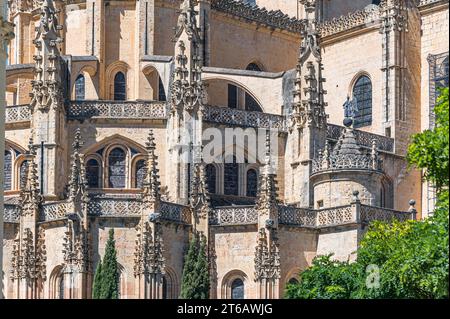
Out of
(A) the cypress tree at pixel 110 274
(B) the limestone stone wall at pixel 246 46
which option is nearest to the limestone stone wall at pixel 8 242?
(A) the cypress tree at pixel 110 274

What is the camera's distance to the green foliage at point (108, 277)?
2440 inches

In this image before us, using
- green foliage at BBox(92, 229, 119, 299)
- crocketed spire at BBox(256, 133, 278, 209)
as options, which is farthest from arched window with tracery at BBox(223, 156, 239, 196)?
green foliage at BBox(92, 229, 119, 299)

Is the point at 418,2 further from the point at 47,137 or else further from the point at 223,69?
the point at 47,137

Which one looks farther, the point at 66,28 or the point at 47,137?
the point at 66,28

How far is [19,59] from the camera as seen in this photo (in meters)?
80.6

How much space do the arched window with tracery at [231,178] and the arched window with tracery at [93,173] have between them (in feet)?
16.2

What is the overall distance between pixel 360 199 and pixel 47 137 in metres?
12.1

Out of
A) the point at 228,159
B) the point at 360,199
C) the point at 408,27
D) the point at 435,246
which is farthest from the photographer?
the point at 408,27

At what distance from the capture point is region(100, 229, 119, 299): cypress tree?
6191cm

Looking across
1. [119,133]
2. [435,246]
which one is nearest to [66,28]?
[119,133]

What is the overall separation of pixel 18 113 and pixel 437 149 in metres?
30.7

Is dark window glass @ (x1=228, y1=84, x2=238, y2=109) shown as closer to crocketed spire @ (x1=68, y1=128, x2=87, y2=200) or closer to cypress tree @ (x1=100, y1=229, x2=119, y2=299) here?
crocketed spire @ (x1=68, y1=128, x2=87, y2=200)

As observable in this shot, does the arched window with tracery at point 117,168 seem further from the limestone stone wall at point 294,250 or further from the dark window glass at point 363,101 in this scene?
the dark window glass at point 363,101

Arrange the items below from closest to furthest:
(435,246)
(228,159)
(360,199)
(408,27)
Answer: (435,246) < (360,199) < (228,159) < (408,27)
